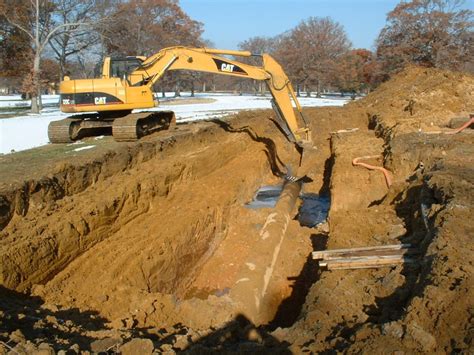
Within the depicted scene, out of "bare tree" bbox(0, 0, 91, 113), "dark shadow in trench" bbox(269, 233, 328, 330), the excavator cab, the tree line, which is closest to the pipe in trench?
"dark shadow in trench" bbox(269, 233, 328, 330)

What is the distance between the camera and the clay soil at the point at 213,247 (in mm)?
4234

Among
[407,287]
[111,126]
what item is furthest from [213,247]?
[111,126]

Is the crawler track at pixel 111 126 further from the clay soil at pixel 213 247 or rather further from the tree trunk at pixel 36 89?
the tree trunk at pixel 36 89

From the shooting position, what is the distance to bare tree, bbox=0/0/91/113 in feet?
95.9

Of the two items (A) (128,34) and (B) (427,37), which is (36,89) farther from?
(B) (427,37)

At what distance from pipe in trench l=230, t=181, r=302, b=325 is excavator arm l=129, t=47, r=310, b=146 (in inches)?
116

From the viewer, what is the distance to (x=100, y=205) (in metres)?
8.09

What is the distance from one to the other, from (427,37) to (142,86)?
104ft

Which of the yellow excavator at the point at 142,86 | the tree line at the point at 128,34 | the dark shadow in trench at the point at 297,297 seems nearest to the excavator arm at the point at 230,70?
the yellow excavator at the point at 142,86

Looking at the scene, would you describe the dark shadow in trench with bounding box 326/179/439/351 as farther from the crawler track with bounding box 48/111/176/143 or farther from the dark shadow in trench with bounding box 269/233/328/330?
the crawler track with bounding box 48/111/176/143

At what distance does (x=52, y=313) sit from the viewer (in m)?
5.20

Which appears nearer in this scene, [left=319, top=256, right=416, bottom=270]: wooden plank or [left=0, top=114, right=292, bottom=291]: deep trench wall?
[left=319, top=256, right=416, bottom=270]: wooden plank

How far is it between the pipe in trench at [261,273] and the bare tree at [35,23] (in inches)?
974

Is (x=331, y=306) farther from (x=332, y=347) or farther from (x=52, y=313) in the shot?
(x=52, y=313)
